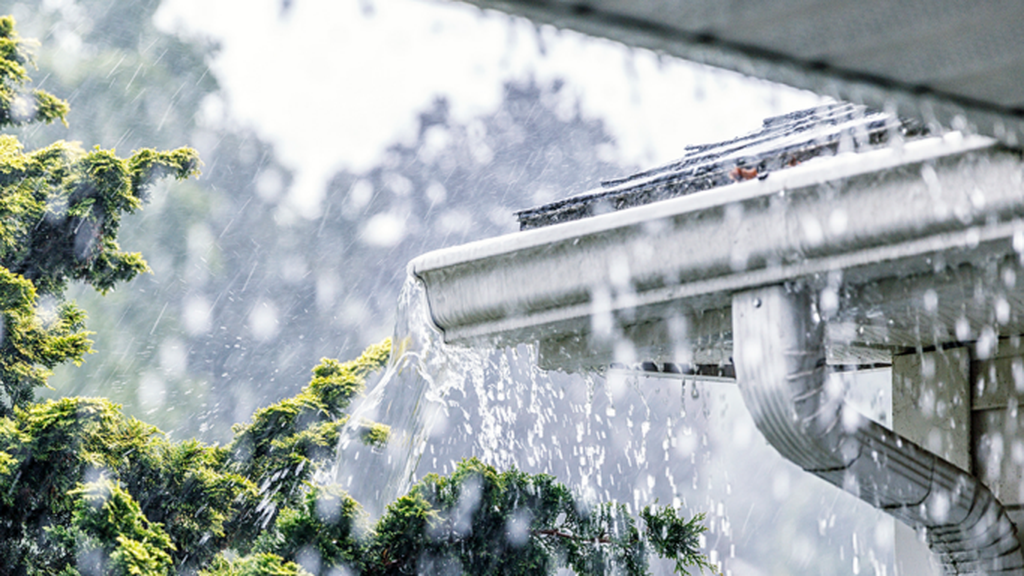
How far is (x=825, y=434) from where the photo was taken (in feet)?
7.36

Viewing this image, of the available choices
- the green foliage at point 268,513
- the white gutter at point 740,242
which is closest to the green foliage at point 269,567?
the green foliage at point 268,513

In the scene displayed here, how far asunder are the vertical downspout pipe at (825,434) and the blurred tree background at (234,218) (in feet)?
41.0

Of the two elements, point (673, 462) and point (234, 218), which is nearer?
point (234, 218)

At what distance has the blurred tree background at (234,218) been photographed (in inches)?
554

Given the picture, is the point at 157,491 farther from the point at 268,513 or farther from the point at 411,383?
the point at 411,383

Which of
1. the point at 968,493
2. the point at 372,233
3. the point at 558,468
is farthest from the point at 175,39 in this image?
the point at 968,493

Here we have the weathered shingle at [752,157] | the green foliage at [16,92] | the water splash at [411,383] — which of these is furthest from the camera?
the green foliage at [16,92]

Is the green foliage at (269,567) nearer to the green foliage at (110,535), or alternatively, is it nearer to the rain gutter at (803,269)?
the green foliage at (110,535)

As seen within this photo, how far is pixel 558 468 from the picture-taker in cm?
1630

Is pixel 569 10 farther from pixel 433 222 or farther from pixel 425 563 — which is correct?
pixel 433 222

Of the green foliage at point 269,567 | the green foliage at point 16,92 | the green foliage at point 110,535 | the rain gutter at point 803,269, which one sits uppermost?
the green foliage at point 16,92

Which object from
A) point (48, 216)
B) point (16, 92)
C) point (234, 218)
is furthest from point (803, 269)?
point (234, 218)

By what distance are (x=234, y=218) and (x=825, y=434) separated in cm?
1377

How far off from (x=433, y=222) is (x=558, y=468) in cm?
431
